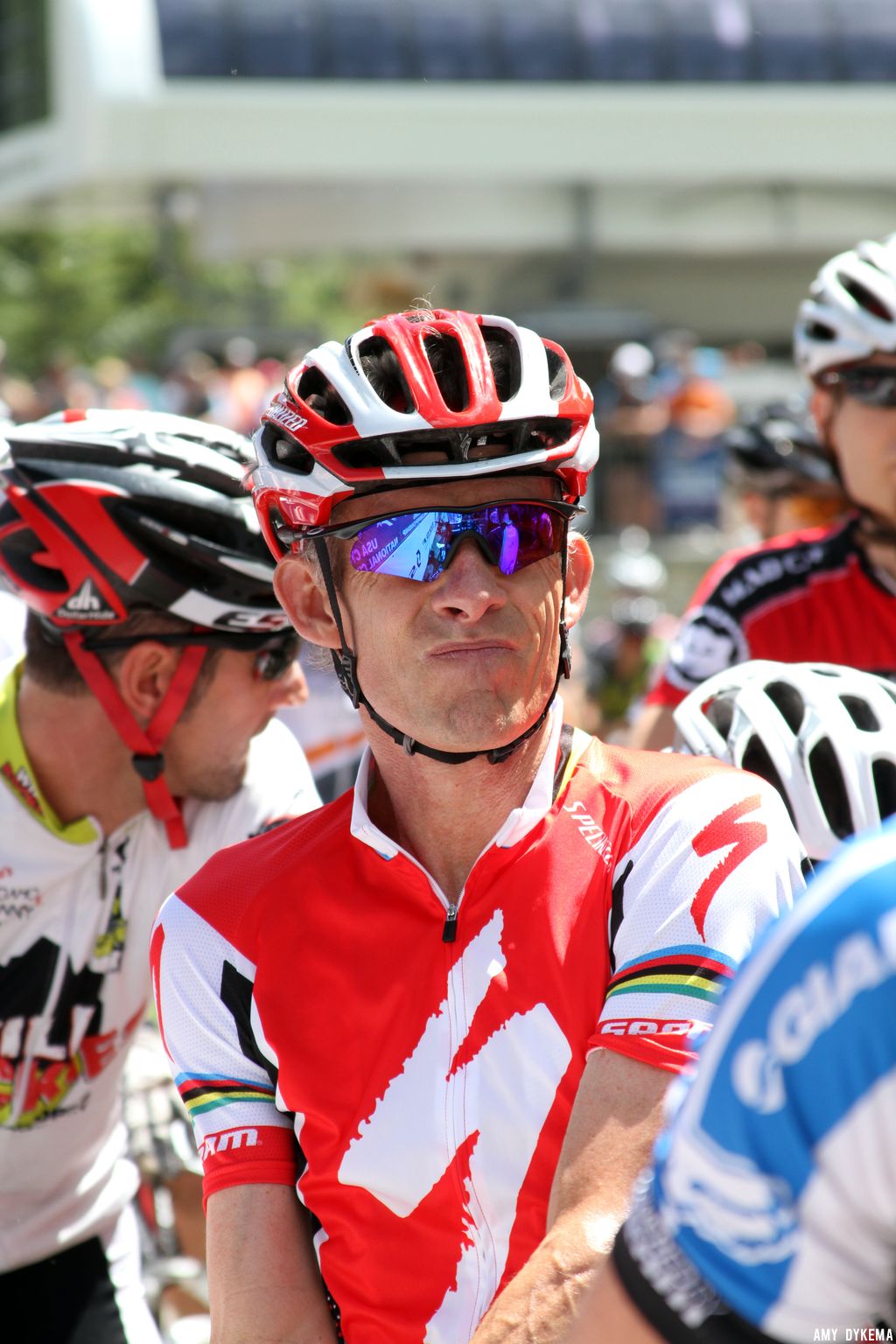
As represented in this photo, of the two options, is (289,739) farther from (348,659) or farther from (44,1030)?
(348,659)

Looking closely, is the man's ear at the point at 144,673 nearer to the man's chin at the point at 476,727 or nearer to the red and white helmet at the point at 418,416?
the red and white helmet at the point at 418,416

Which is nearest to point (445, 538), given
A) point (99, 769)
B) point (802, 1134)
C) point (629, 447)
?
point (99, 769)

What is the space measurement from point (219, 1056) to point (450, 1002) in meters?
0.38

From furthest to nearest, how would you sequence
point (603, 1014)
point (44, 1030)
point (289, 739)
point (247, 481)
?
point (289, 739) < point (44, 1030) < point (247, 481) < point (603, 1014)

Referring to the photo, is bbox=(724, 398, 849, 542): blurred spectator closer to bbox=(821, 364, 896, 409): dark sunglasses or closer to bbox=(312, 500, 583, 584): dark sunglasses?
bbox=(821, 364, 896, 409): dark sunglasses

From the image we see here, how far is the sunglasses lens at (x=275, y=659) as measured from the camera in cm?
355

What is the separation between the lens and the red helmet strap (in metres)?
3.44

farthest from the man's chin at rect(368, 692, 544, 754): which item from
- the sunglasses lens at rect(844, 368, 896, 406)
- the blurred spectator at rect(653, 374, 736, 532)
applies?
the blurred spectator at rect(653, 374, 736, 532)

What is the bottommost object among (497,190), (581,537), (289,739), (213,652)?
(497,190)

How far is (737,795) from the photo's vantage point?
2.36 metres

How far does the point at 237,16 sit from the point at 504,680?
85.8 ft

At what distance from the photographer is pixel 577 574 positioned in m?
2.79

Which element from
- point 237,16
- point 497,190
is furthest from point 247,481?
point 237,16

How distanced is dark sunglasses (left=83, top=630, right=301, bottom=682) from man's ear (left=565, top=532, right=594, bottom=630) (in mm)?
855
